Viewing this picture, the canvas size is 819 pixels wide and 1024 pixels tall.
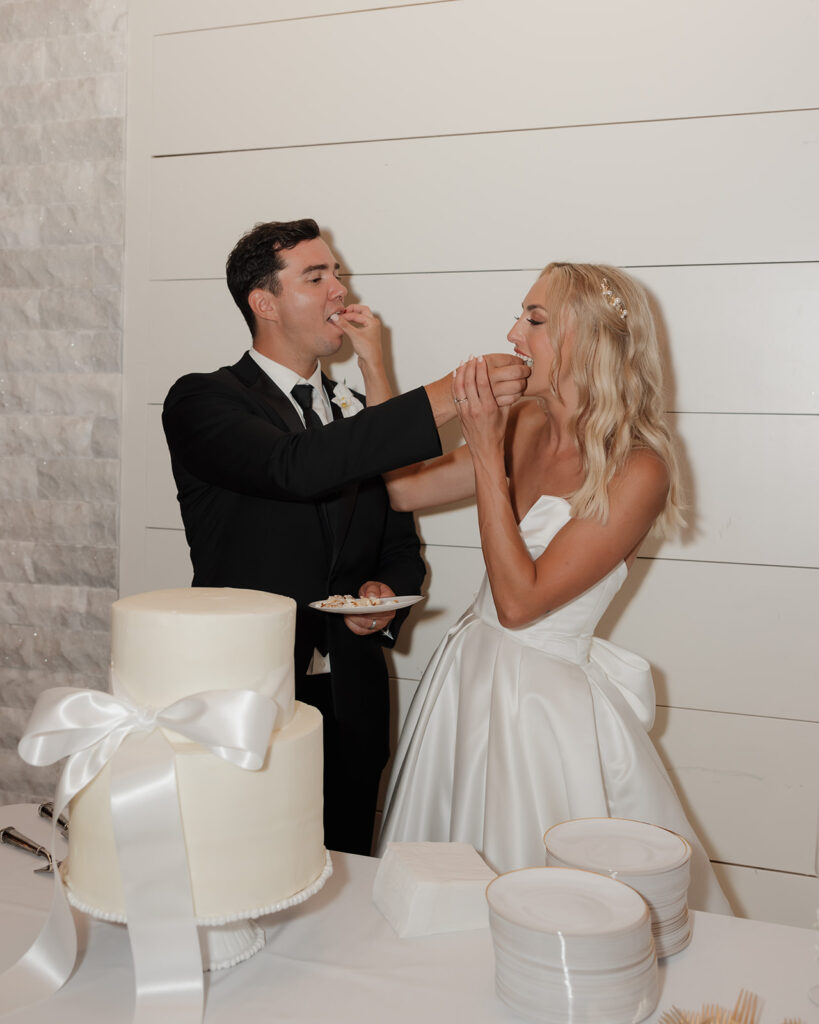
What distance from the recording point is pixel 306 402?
2.29 metres

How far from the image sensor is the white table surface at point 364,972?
98 centimetres

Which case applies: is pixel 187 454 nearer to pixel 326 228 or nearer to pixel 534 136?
pixel 326 228

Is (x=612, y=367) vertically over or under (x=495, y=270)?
under

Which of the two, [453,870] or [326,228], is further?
[326,228]

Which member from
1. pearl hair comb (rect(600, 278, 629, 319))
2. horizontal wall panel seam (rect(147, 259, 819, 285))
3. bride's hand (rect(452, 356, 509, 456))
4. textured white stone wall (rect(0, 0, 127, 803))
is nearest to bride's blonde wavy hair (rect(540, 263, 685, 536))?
pearl hair comb (rect(600, 278, 629, 319))

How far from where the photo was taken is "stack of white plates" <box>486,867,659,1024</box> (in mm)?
916

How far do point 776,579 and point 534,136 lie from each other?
1269 millimetres

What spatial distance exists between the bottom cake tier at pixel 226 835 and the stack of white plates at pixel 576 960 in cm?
23

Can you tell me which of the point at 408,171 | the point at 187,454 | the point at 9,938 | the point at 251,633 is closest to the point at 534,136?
the point at 408,171

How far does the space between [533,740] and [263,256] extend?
1.31 meters

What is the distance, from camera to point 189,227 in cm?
278

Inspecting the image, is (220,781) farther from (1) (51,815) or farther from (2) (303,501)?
(2) (303,501)

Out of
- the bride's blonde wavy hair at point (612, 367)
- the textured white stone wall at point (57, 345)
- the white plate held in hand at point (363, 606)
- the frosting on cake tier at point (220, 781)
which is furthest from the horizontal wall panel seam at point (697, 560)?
the frosting on cake tier at point (220, 781)

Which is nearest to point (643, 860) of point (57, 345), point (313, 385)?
point (313, 385)
